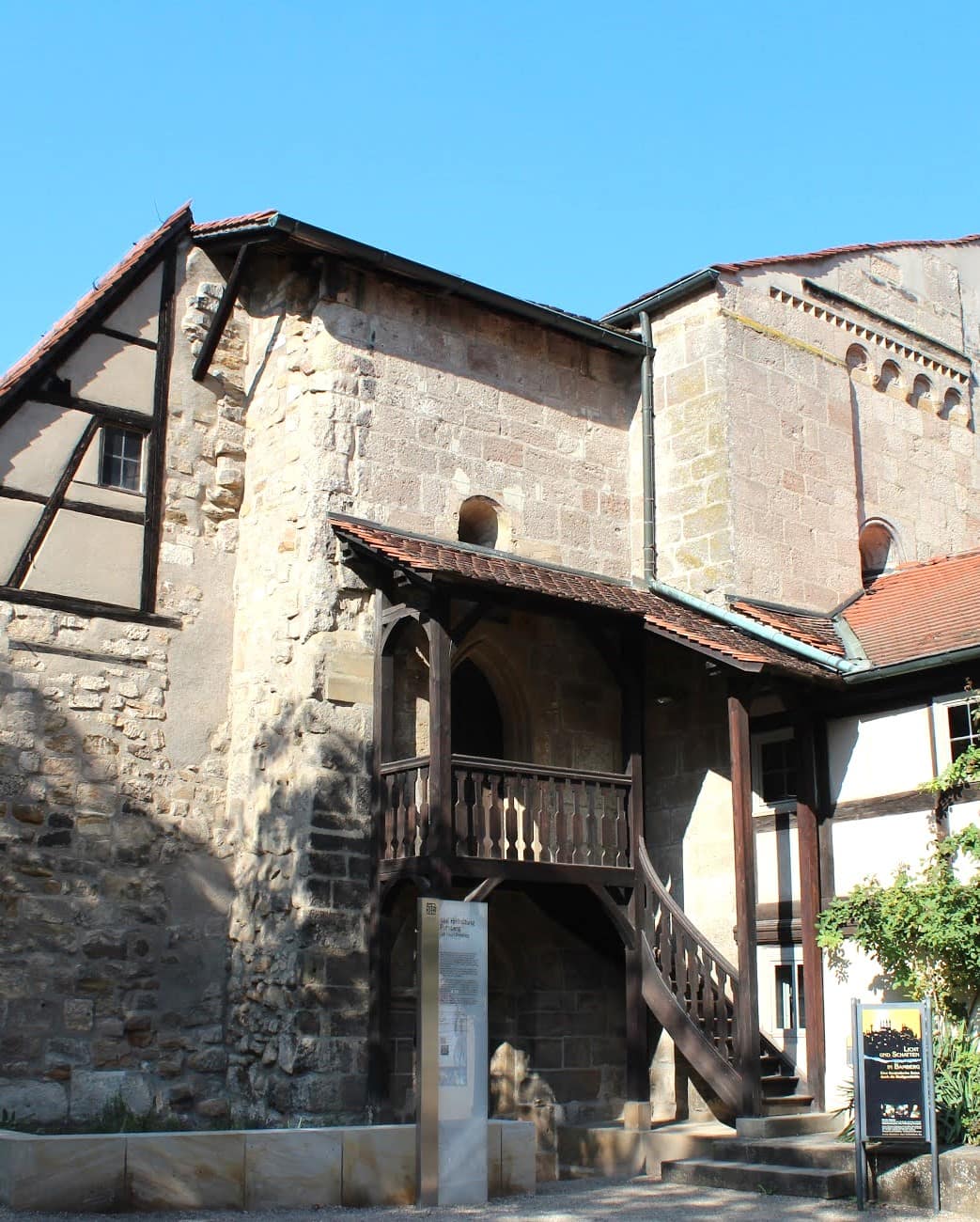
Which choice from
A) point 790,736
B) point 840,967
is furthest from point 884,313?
point 840,967

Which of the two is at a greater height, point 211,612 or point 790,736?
point 211,612

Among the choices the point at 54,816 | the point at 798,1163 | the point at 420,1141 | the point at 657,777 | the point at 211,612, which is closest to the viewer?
the point at 420,1141

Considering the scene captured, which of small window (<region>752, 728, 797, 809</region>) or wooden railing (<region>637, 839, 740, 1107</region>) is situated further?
small window (<region>752, 728, 797, 809</region>)

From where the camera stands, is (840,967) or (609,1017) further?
(609,1017)

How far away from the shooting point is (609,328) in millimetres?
15180

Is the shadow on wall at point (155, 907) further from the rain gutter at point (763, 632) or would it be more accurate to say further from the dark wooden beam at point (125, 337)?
the rain gutter at point (763, 632)

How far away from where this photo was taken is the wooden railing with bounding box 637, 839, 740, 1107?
38.6ft

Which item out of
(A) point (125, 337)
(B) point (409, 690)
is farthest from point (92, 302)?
(B) point (409, 690)

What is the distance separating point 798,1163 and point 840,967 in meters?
2.07

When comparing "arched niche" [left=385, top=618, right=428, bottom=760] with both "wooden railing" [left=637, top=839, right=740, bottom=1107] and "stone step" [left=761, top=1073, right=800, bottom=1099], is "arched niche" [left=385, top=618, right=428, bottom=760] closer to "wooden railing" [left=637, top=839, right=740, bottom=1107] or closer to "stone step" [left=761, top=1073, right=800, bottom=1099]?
"wooden railing" [left=637, top=839, right=740, bottom=1107]

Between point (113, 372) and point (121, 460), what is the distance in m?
0.75

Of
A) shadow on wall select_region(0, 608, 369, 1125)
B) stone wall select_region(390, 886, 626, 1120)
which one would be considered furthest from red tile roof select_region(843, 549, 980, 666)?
shadow on wall select_region(0, 608, 369, 1125)

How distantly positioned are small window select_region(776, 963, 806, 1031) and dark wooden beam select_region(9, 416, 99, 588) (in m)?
6.53

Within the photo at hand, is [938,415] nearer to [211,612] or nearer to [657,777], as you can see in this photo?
[657,777]
